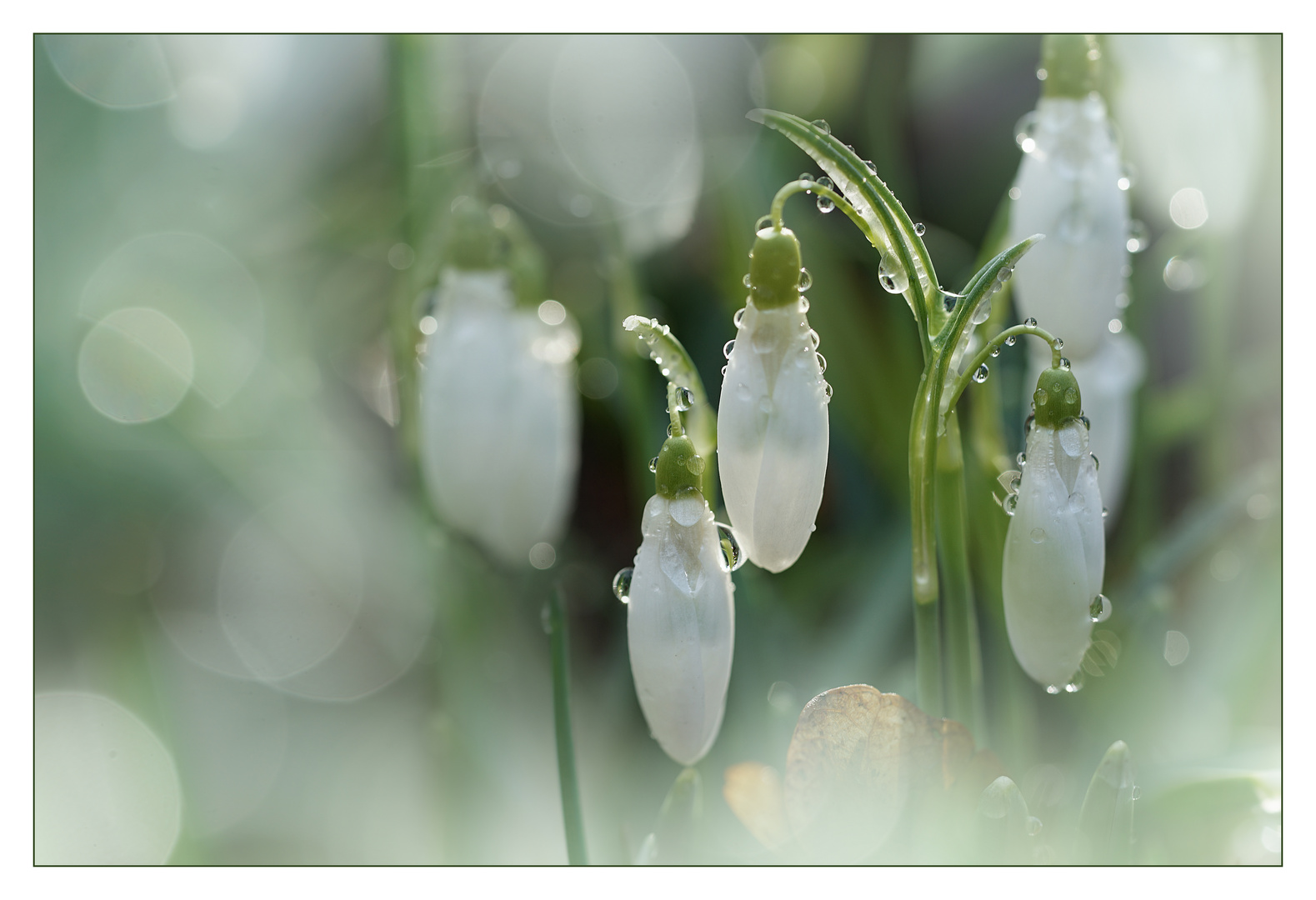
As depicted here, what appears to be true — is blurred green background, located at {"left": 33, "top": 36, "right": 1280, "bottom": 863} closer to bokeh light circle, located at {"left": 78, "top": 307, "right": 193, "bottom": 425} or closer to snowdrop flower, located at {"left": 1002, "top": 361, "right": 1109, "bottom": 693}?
bokeh light circle, located at {"left": 78, "top": 307, "right": 193, "bottom": 425}

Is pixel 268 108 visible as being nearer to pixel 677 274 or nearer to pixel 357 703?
pixel 677 274

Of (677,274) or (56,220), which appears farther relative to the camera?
(677,274)

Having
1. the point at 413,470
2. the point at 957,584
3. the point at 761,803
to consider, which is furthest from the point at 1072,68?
the point at 413,470

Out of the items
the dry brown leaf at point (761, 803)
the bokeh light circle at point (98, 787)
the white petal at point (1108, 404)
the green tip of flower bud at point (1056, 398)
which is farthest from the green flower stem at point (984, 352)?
the bokeh light circle at point (98, 787)

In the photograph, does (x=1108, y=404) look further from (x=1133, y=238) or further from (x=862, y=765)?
(x=862, y=765)
